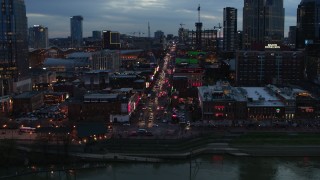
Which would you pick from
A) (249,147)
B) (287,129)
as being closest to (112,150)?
(249,147)

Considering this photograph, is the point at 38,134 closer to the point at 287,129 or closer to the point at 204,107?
the point at 204,107

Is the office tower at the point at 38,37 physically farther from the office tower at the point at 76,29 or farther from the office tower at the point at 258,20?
the office tower at the point at 258,20

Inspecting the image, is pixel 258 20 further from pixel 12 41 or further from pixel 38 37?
pixel 38 37

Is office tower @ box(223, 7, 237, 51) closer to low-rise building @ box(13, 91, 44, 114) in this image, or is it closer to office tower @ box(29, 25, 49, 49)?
office tower @ box(29, 25, 49, 49)

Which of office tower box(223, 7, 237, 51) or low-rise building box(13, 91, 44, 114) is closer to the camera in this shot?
low-rise building box(13, 91, 44, 114)

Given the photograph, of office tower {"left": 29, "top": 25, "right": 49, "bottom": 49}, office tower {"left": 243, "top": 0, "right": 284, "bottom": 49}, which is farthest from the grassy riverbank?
office tower {"left": 29, "top": 25, "right": 49, "bottom": 49}

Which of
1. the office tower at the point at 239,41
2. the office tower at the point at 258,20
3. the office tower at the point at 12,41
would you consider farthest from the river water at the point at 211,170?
the office tower at the point at 239,41
